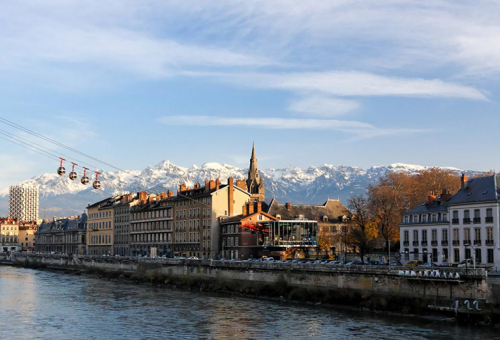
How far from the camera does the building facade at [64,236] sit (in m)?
165

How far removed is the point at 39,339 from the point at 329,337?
18.9 metres

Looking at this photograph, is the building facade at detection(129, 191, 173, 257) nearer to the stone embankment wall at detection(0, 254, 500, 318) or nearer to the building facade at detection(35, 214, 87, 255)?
the stone embankment wall at detection(0, 254, 500, 318)

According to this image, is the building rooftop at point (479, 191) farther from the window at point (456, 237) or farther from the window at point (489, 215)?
the window at point (456, 237)

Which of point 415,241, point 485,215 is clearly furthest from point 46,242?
point 485,215

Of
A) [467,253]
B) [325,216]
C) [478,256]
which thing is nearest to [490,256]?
[478,256]

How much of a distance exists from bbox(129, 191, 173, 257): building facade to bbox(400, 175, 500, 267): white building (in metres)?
51.9

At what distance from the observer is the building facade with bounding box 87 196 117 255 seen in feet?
490

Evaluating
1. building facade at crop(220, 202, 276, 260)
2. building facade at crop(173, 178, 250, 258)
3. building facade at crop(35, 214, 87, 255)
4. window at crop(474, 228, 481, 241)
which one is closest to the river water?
window at crop(474, 228, 481, 241)

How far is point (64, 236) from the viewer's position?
568 ft

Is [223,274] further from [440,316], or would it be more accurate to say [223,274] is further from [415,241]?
[440,316]

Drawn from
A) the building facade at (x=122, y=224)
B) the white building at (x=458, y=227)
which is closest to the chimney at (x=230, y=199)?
the building facade at (x=122, y=224)

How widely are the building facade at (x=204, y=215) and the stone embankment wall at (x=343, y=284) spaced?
18164mm

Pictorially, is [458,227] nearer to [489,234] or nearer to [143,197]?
[489,234]

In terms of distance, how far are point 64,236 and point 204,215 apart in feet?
245
